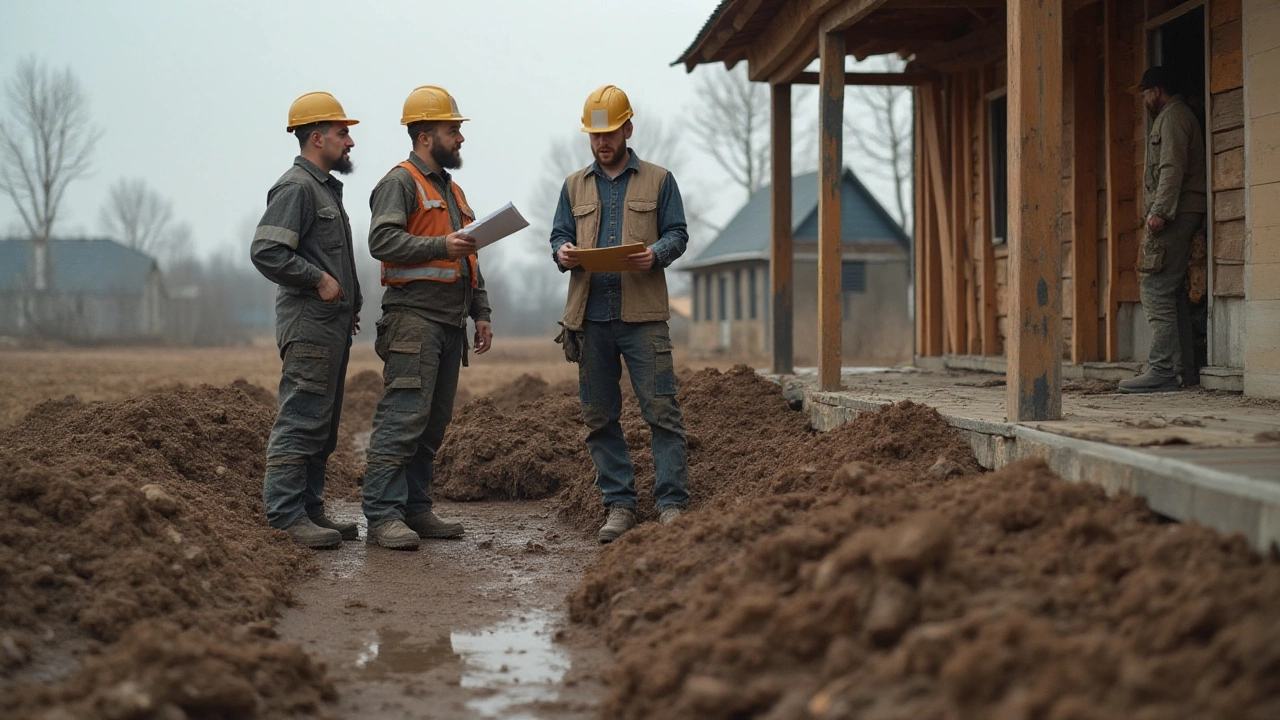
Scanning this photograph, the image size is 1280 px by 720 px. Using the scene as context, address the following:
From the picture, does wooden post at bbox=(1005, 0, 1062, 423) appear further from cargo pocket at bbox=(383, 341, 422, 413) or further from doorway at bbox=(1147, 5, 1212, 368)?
cargo pocket at bbox=(383, 341, 422, 413)

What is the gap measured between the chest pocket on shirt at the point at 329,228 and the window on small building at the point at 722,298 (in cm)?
2840

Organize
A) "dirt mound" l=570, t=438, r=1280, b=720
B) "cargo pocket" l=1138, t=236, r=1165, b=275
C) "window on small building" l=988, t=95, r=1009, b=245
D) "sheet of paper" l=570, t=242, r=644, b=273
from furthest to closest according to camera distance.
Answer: "window on small building" l=988, t=95, r=1009, b=245 < "cargo pocket" l=1138, t=236, r=1165, b=275 < "sheet of paper" l=570, t=242, r=644, b=273 < "dirt mound" l=570, t=438, r=1280, b=720

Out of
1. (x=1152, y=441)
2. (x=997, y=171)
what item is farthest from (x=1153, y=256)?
(x=1152, y=441)

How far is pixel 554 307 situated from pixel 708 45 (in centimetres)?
9936

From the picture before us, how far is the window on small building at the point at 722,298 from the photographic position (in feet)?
113

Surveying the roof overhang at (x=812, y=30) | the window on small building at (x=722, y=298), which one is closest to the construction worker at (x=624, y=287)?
the roof overhang at (x=812, y=30)

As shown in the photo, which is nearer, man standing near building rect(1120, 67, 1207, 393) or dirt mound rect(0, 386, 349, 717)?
dirt mound rect(0, 386, 349, 717)

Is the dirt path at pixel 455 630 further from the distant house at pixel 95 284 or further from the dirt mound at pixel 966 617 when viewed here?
the distant house at pixel 95 284

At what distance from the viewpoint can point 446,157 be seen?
6469mm

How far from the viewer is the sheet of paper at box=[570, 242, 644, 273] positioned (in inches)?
229

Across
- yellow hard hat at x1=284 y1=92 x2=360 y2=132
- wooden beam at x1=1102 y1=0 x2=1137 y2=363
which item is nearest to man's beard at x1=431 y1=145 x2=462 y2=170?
yellow hard hat at x1=284 y1=92 x2=360 y2=132

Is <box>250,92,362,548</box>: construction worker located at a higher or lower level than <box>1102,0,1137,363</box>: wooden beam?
lower

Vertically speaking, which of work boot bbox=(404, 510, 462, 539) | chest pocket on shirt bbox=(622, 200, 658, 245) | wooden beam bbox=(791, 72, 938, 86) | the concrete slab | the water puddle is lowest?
the water puddle

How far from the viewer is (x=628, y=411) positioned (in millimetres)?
8969
